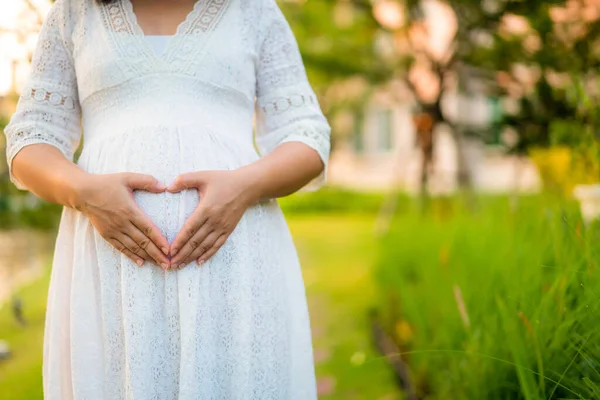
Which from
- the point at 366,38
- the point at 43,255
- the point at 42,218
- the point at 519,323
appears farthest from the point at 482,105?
the point at 519,323

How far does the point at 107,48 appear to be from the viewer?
1.25 m

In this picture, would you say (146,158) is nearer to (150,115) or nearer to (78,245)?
(150,115)

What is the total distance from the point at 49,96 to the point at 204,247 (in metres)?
0.49

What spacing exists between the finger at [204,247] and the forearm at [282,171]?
0.36 ft

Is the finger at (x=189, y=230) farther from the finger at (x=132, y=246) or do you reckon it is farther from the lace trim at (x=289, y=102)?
the lace trim at (x=289, y=102)

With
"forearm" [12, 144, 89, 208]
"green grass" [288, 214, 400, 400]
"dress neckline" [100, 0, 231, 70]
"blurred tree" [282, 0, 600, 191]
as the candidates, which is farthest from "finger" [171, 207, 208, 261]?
"blurred tree" [282, 0, 600, 191]

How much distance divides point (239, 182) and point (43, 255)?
25.3 feet

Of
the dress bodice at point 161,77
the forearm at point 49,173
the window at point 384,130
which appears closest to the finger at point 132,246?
the forearm at point 49,173

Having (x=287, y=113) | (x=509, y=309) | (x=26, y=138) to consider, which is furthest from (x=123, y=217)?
(x=509, y=309)

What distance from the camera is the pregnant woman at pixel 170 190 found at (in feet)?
3.82

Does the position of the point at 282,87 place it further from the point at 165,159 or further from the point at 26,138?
the point at 26,138

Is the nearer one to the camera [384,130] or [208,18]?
[208,18]

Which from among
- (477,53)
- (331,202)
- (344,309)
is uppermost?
(477,53)

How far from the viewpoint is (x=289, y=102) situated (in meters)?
1.36
